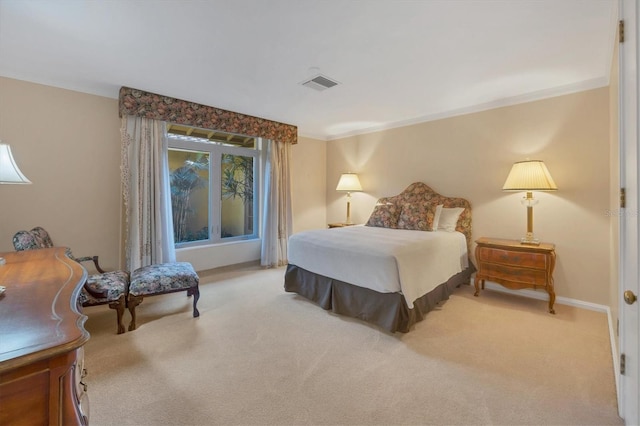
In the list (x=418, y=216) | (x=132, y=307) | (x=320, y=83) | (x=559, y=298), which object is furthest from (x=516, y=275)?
(x=132, y=307)

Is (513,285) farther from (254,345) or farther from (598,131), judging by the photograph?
(254,345)

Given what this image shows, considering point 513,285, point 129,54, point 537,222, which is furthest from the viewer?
point 537,222

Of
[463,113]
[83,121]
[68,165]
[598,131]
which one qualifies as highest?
[463,113]

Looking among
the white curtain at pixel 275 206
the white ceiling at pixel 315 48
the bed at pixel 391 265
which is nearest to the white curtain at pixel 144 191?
the white ceiling at pixel 315 48

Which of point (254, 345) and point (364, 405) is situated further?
point (254, 345)

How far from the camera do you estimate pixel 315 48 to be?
7.79 feet

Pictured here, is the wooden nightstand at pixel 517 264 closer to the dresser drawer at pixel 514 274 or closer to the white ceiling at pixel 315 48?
the dresser drawer at pixel 514 274

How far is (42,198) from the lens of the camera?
3023mm

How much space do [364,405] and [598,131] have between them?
360cm

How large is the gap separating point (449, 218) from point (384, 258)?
1.85 metres

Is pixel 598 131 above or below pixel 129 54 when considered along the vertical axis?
below

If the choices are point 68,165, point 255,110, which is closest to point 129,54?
point 68,165

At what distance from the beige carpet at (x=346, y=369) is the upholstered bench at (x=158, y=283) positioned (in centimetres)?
25

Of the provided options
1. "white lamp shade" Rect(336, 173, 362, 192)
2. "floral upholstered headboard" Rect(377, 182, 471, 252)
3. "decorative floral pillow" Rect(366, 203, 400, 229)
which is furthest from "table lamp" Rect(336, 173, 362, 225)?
"decorative floral pillow" Rect(366, 203, 400, 229)
